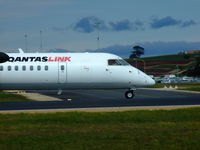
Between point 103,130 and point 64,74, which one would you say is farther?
point 64,74

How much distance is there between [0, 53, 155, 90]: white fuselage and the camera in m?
37.3

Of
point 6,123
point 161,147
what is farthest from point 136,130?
point 6,123

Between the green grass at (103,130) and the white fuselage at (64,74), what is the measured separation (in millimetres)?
13035

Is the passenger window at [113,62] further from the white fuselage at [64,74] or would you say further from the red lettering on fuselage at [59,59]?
the red lettering on fuselage at [59,59]

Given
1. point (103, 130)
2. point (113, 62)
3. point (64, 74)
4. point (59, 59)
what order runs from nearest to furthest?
1. point (103, 130)
2. point (64, 74)
3. point (59, 59)
4. point (113, 62)

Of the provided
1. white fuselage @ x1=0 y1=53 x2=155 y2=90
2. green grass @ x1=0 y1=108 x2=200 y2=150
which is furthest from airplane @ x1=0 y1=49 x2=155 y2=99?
green grass @ x1=0 y1=108 x2=200 y2=150

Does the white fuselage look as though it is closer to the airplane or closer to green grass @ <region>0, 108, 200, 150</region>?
the airplane

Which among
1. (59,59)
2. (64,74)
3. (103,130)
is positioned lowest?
(103,130)

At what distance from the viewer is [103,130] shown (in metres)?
17.8

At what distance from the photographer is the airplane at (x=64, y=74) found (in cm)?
3731

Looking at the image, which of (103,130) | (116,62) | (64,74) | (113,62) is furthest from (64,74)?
(103,130)

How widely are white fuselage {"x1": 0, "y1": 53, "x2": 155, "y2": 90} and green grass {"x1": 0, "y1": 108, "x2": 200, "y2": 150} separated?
42.8 feet

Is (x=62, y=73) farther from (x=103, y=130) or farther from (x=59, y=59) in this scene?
(x=103, y=130)

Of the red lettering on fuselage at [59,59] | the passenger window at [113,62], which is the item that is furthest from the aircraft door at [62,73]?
the passenger window at [113,62]
